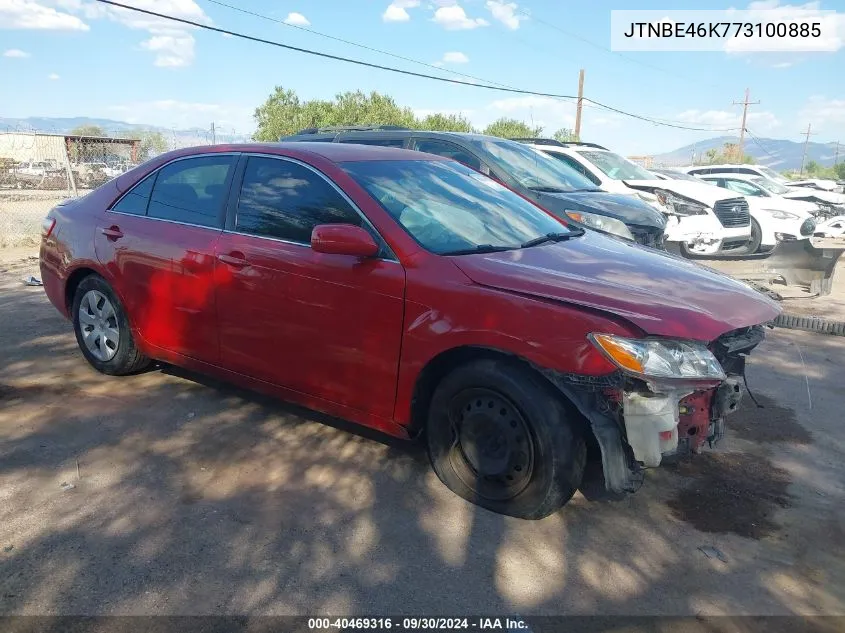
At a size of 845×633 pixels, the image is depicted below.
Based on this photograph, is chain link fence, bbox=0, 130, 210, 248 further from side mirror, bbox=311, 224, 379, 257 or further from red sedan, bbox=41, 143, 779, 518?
side mirror, bbox=311, 224, 379, 257

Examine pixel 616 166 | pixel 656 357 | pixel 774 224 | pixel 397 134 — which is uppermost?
pixel 397 134

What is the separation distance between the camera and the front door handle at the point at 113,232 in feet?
15.2

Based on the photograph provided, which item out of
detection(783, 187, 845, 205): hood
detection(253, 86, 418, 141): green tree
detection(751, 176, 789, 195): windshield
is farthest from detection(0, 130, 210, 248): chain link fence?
detection(783, 187, 845, 205): hood

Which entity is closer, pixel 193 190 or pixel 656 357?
pixel 656 357

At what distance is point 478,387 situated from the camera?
321 centimetres

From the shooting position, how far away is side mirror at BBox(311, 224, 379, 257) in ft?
11.1

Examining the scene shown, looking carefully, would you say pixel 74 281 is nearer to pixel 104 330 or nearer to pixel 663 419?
pixel 104 330

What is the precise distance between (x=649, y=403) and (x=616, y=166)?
27.8 ft

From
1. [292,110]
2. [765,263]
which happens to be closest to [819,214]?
[765,263]

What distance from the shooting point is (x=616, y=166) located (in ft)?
34.9

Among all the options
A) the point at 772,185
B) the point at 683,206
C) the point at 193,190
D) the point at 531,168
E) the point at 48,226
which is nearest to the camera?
the point at 193,190

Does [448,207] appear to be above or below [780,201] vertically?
below

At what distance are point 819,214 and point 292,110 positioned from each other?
28.4 metres

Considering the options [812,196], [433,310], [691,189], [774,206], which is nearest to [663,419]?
[433,310]
